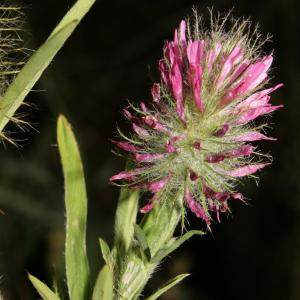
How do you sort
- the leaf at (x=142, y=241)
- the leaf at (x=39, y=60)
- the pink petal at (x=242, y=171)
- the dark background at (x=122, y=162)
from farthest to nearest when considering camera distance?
1. the dark background at (x=122, y=162)
2. the pink petal at (x=242, y=171)
3. the leaf at (x=142, y=241)
4. the leaf at (x=39, y=60)

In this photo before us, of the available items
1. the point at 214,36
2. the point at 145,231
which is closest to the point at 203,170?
the point at 145,231

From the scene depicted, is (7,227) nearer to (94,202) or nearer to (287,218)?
(94,202)

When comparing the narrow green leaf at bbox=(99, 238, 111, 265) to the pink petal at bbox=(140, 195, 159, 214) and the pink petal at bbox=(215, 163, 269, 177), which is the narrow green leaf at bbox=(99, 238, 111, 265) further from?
the pink petal at bbox=(215, 163, 269, 177)

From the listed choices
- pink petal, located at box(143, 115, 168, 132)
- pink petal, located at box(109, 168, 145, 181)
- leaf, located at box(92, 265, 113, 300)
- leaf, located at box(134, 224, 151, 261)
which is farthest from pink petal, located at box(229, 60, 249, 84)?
leaf, located at box(92, 265, 113, 300)

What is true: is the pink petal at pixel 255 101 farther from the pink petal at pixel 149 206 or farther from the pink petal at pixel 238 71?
the pink petal at pixel 149 206

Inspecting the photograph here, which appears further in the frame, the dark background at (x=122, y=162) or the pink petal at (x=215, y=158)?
the dark background at (x=122, y=162)

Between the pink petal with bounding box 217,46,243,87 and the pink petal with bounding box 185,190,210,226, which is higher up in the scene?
the pink petal with bounding box 217,46,243,87

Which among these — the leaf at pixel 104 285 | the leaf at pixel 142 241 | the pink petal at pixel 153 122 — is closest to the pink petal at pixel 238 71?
the pink petal at pixel 153 122
